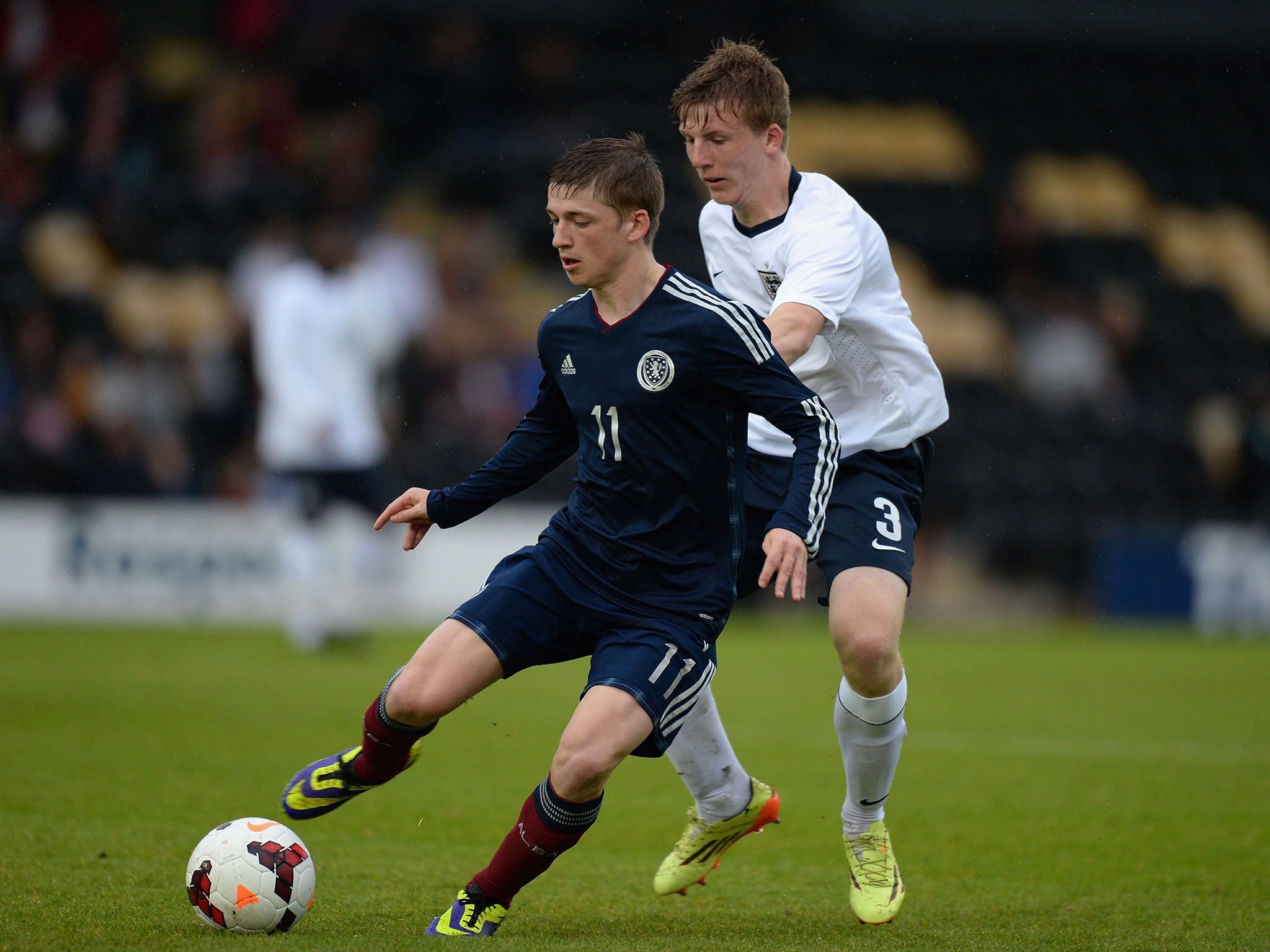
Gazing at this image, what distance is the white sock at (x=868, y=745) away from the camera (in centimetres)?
416

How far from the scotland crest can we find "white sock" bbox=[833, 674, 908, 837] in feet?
3.38

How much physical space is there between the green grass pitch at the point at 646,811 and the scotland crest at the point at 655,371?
1.30 m

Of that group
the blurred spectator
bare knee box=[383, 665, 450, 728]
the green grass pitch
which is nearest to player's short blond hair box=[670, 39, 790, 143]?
bare knee box=[383, 665, 450, 728]

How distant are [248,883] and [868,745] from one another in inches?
65.6

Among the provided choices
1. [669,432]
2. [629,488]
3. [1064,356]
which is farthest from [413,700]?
[1064,356]

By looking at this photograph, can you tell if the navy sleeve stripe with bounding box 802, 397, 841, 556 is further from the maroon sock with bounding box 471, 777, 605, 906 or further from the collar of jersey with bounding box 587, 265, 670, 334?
the maroon sock with bounding box 471, 777, 605, 906

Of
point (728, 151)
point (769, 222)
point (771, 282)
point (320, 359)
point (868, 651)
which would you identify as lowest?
point (868, 651)

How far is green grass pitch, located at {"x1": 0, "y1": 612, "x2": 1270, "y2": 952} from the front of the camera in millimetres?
3779

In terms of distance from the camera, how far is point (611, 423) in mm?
3768

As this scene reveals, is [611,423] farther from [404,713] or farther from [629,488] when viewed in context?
[404,713]

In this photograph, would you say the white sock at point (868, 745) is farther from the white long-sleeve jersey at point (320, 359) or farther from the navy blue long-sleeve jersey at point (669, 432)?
the white long-sleeve jersey at point (320, 359)

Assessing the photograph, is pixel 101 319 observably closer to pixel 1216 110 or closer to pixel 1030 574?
pixel 1030 574

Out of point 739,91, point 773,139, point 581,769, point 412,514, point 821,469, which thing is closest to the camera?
point 581,769

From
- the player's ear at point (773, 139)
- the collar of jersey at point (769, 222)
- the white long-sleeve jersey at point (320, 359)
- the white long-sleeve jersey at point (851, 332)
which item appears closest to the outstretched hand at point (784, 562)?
the white long-sleeve jersey at point (851, 332)
